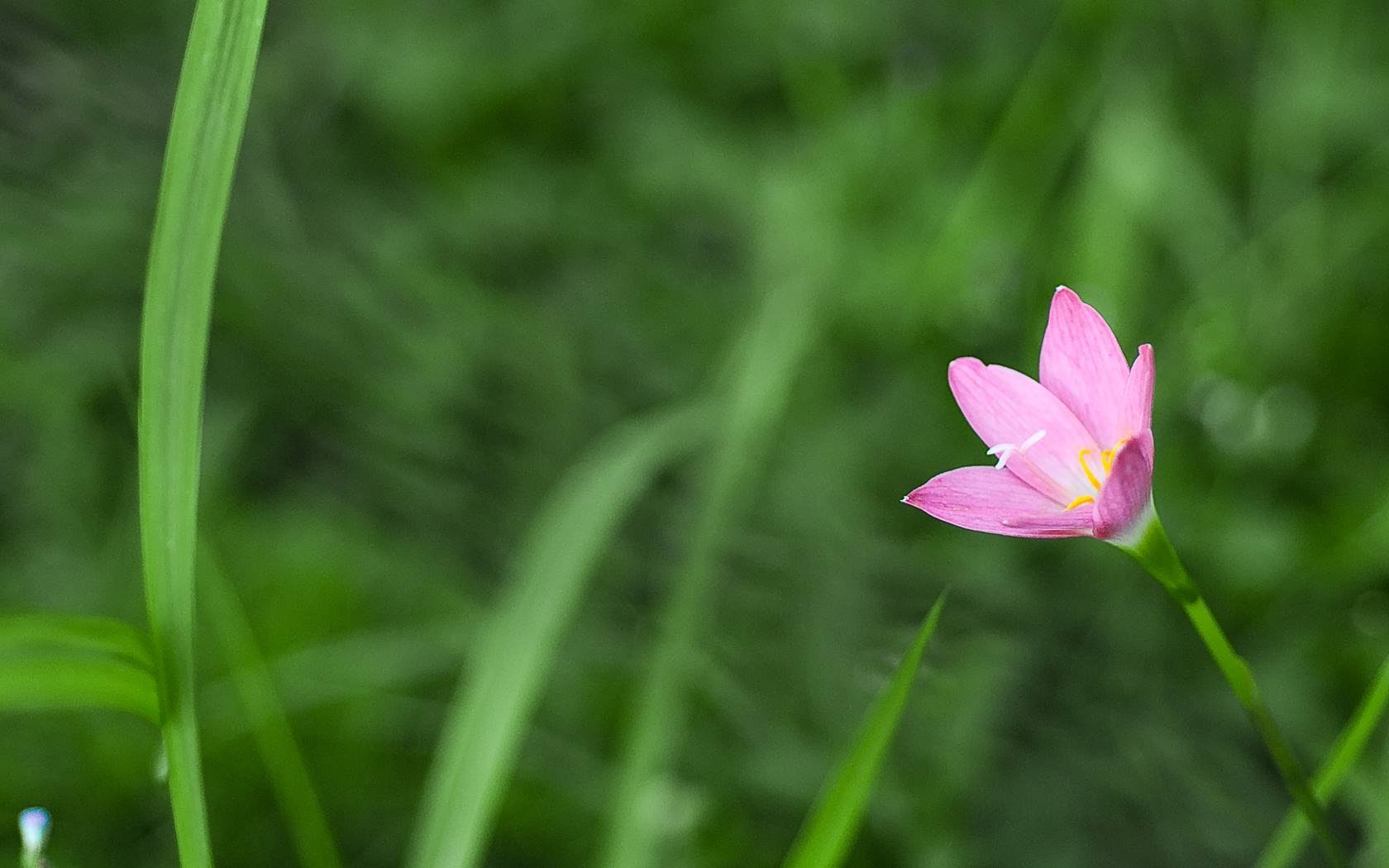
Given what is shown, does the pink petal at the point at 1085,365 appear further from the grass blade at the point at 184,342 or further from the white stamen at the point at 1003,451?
the grass blade at the point at 184,342

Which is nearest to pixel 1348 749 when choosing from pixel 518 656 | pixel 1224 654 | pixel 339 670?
pixel 1224 654

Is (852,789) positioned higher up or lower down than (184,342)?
lower down

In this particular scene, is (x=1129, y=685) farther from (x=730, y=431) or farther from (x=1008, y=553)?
(x=730, y=431)

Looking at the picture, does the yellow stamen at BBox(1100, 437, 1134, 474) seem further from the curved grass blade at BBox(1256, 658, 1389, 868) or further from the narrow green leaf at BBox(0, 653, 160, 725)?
the narrow green leaf at BBox(0, 653, 160, 725)

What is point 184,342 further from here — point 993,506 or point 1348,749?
point 1348,749

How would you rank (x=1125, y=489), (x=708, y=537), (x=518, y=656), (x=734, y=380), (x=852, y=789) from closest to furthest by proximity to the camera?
(x=1125, y=489), (x=852, y=789), (x=518, y=656), (x=708, y=537), (x=734, y=380)

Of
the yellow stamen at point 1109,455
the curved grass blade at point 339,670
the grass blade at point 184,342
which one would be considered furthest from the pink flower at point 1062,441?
the curved grass blade at point 339,670

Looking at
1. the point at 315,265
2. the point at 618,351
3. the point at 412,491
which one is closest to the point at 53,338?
the point at 315,265
